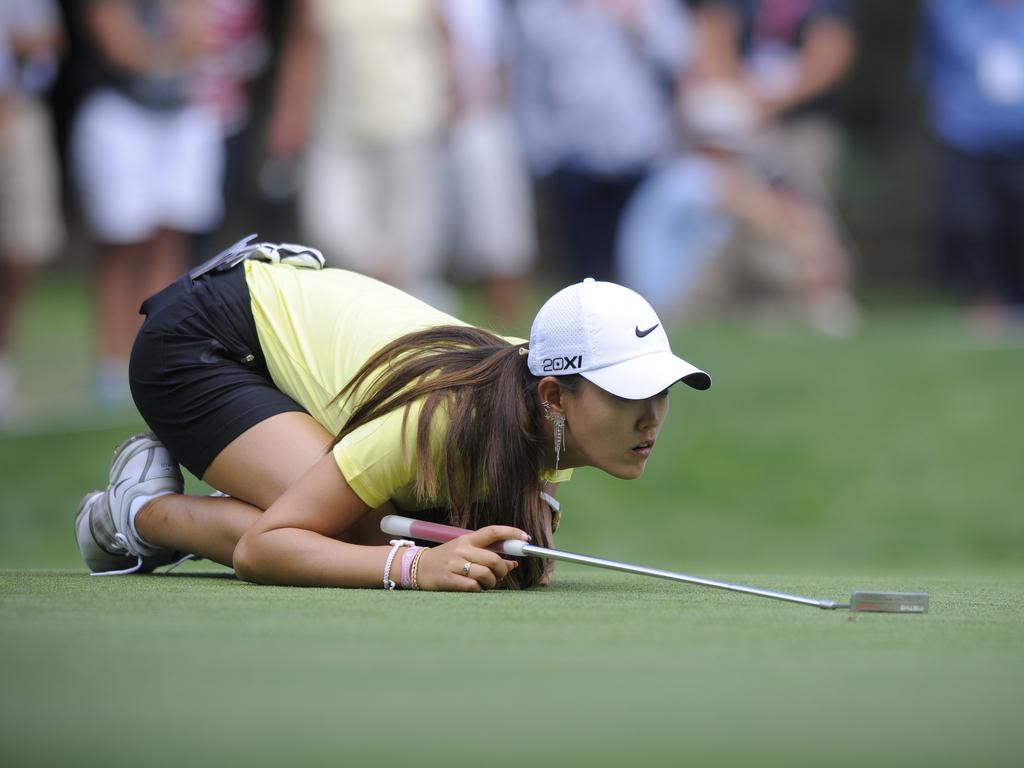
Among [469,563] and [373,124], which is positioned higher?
[373,124]

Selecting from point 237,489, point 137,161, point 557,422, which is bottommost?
point 237,489

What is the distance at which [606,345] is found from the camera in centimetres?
388

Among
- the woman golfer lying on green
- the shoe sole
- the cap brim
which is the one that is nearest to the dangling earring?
the woman golfer lying on green

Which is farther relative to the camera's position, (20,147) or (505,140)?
(505,140)

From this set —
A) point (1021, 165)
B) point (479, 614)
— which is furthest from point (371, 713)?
point (1021, 165)

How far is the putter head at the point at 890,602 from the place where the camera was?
3801 millimetres

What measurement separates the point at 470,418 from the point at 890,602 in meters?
1.05

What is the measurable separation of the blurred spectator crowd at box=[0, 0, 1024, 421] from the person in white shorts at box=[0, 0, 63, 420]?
0.01 m

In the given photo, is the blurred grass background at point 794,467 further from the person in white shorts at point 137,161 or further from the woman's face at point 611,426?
the woman's face at point 611,426

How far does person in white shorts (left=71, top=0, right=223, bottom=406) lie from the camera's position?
991cm

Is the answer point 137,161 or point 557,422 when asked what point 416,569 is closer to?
point 557,422

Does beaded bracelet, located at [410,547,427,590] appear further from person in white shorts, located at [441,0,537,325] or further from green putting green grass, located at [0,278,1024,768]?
person in white shorts, located at [441,0,537,325]

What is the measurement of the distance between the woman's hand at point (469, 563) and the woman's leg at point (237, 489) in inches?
17.6

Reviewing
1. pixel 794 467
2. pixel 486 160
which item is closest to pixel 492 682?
pixel 794 467
